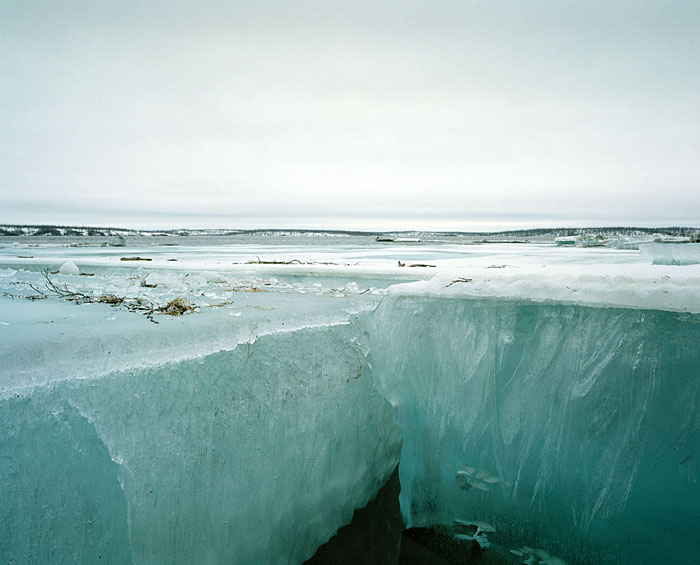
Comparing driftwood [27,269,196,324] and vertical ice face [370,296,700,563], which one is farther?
driftwood [27,269,196,324]

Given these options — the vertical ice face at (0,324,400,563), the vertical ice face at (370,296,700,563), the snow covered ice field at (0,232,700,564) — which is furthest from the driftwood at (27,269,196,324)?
the vertical ice face at (370,296,700,563)

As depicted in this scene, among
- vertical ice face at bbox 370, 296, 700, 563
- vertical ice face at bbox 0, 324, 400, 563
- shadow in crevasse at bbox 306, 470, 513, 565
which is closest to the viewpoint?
vertical ice face at bbox 0, 324, 400, 563

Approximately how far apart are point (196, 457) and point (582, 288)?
1.95 meters

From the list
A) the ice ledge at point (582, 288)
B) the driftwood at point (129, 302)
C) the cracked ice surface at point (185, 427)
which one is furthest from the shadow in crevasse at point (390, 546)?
the driftwood at point (129, 302)

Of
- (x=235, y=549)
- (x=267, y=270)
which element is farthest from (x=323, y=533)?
(x=267, y=270)

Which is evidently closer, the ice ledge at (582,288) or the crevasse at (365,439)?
Result: the crevasse at (365,439)

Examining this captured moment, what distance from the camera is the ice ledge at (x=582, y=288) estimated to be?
6.32ft

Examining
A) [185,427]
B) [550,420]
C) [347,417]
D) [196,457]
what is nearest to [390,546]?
[347,417]

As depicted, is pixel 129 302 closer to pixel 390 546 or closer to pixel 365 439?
pixel 365 439

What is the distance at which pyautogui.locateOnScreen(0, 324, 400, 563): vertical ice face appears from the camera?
59.1 inches

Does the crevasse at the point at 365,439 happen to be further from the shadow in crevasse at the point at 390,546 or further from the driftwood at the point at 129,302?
the driftwood at the point at 129,302

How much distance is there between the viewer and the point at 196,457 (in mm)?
1912

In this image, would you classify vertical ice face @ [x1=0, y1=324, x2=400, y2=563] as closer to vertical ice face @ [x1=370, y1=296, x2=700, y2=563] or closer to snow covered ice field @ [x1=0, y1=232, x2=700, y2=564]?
snow covered ice field @ [x1=0, y1=232, x2=700, y2=564]

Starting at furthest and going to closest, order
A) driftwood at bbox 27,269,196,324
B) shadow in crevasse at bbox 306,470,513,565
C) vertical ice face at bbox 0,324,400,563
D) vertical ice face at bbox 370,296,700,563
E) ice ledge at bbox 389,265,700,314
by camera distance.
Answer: shadow in crevasse at bbox 306,470,513,565 < driftwood at bbox 27,269,196,324 < vertical ice face at bbox 370,296,700,563 < ice ledge at bbox 389,265,700,314 < vertical ice face at bbox 0,324,400,563
